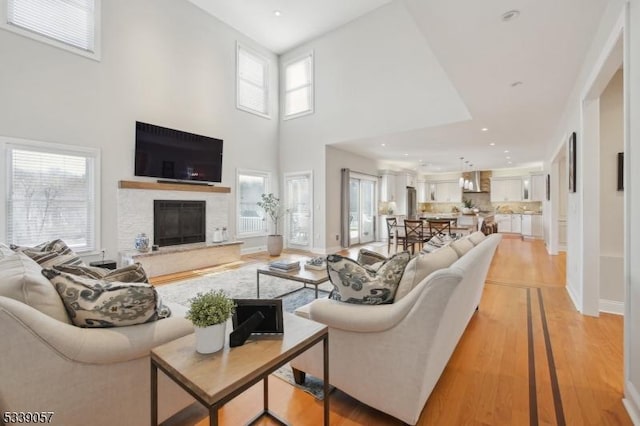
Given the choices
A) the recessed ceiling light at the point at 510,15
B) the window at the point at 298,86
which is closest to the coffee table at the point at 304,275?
the recessed ceiling light at the point at 510,15

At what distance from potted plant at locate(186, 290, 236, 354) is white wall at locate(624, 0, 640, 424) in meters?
2.23

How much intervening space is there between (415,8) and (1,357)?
315 centimetres

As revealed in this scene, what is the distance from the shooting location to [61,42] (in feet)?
14.6

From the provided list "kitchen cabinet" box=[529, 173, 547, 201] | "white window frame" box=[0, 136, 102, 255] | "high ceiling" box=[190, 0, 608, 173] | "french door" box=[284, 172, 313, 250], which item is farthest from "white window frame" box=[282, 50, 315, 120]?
"kitchen cabinet" box=[529, 173, 547, 201]

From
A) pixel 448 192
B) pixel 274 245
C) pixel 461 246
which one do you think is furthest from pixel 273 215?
pixel 448 192

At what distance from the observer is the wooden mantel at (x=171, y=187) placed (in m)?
5.04

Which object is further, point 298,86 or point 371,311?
point 298,86

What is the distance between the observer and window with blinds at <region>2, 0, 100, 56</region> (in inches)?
162

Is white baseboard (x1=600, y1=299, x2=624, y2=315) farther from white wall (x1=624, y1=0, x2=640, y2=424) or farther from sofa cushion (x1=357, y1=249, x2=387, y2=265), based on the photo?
sofa cushion (x1=357, y1=249, x2=387, y2=265)

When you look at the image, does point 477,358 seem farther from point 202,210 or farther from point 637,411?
point 202,210

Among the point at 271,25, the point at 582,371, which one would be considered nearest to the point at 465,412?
the point at 582,371

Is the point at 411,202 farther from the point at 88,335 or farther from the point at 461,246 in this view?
the point at 88,335

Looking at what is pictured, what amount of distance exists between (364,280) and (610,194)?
144 inches

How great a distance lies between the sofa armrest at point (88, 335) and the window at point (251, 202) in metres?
5.81
